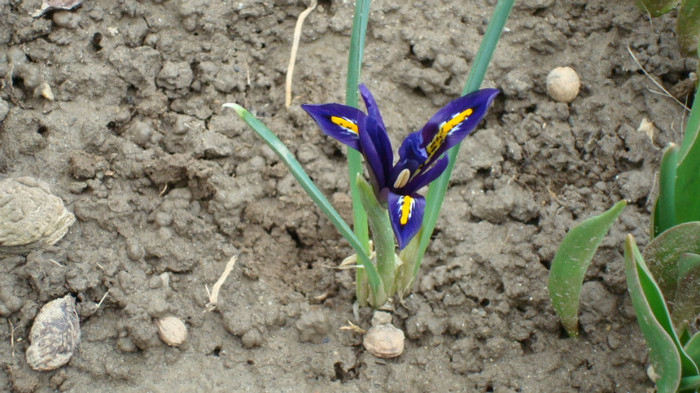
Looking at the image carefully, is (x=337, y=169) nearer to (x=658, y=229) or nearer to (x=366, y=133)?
(x=366, y=133)

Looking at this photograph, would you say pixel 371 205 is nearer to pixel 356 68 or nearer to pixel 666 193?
pixel 356 68

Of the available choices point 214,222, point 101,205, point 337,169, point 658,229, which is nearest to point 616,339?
point 658,229

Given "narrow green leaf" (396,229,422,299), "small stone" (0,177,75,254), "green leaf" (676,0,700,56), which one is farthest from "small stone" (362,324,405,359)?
"green leaf" (676,0,700,56)

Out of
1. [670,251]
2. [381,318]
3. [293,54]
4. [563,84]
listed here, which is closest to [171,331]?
[381,318]

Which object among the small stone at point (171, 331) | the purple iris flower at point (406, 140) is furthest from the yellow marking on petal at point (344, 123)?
the small stone at point (171, 331)

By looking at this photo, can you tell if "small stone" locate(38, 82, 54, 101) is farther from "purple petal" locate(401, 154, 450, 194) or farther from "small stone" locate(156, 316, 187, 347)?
"purple petal" locate(401, 154, 450, 194)

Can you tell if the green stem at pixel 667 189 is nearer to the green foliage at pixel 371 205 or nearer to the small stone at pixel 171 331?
the green foliage at pixel 371 205
